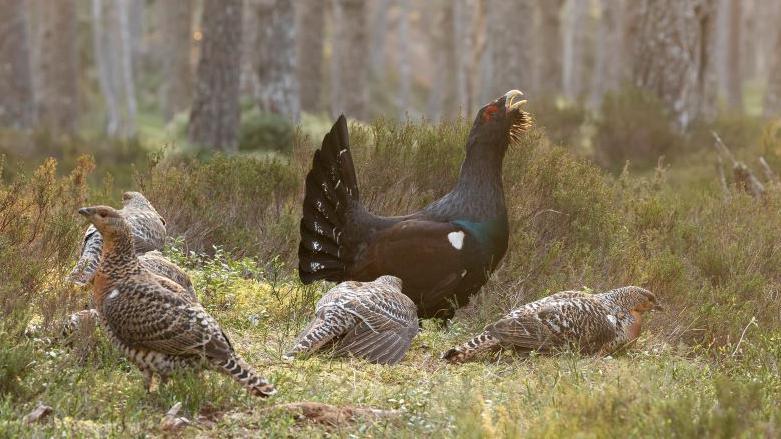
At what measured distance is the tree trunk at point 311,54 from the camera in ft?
78.2

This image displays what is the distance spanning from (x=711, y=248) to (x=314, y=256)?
3351 millimetres

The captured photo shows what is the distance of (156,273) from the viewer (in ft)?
21.7

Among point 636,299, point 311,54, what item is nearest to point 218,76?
point 311,54

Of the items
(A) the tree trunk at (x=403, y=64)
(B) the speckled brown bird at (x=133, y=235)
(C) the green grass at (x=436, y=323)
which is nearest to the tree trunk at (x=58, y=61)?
(A) the tree trunk at (x=403, y=64)

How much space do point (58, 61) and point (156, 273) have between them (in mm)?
19972

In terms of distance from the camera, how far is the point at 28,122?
1922cm

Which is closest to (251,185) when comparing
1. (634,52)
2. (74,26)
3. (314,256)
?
(314,256)

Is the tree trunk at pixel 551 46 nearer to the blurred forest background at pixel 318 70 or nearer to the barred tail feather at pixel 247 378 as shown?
the blurred forest background at pixel 318 70

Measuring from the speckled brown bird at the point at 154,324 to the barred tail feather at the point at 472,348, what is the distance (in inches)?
61.5

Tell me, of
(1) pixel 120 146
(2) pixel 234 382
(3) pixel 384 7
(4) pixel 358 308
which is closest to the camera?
(2) pixel 234 382

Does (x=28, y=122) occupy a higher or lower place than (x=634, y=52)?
lower

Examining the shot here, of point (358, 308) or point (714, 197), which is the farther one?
point (714, 197)

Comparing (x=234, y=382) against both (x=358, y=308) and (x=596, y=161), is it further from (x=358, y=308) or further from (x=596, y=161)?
(x=596, y=161)

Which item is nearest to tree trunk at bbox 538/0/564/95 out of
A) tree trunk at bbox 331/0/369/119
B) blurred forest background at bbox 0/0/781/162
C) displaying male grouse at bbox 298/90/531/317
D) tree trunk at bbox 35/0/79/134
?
blurred forest background at bbox 0/0/781/162
